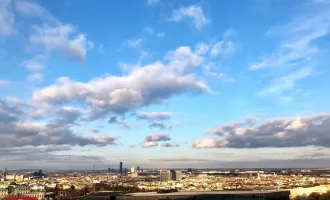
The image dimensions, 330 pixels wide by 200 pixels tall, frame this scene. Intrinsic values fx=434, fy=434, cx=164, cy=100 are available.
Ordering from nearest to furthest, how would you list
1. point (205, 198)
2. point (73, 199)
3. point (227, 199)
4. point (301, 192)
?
point (227, 199) → point (205, 198) → point (301, 192) → point (73, 199)

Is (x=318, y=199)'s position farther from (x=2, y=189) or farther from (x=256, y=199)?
(x=2, y=189)

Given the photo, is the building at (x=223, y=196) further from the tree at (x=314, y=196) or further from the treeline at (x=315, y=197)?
the tree at (x=314, y=196)

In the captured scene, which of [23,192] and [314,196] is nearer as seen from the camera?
[314,196]

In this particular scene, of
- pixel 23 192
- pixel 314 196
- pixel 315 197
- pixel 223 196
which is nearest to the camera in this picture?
pixel 223 196

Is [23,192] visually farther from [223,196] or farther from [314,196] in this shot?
[314,196]

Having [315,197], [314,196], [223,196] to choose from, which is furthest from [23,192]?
[315,197]

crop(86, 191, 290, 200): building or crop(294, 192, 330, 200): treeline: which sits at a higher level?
crop(86, 191, 290, 200): building

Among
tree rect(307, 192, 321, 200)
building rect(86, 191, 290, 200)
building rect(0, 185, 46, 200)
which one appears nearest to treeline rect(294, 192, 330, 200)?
tree rect(307, 192, 321, 200)

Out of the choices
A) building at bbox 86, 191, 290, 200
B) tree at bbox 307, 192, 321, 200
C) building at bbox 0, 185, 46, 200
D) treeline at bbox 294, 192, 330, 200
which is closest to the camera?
building at bbox 86, 191, 290, 200

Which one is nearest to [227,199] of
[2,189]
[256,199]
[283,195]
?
[256,199]

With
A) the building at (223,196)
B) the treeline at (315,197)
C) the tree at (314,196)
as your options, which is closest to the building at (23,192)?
the building at (223,196)

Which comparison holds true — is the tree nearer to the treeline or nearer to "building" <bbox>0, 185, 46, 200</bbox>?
the treeline
